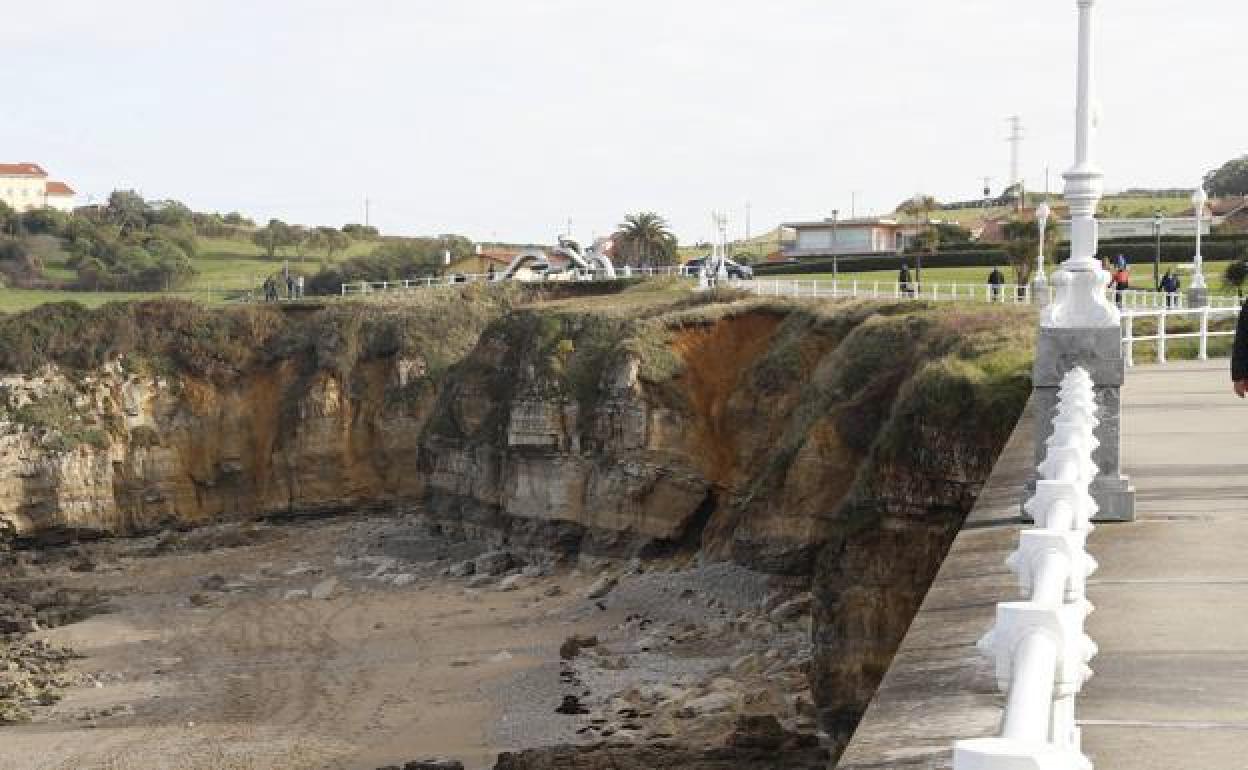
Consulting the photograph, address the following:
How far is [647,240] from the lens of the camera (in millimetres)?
90000

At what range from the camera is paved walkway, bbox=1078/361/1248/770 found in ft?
20.3

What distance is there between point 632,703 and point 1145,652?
77.2ft

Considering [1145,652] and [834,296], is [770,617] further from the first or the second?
[1145,652]

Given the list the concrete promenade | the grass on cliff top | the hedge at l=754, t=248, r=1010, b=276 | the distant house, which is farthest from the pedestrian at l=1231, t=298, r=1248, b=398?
the distant house

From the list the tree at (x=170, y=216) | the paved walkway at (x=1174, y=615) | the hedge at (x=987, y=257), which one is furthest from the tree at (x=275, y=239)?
the paved walkway at (x=1174, y=615)

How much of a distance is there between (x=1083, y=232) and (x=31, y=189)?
16425 cm

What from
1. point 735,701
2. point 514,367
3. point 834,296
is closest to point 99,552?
point 514,367

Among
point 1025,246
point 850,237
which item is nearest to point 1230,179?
point 850,237

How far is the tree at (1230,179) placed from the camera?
123 meters

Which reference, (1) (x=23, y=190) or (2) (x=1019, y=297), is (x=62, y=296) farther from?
(1) (x=23, y=190)

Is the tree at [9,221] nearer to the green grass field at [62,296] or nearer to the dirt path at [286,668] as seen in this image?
the green grass field at [62,296]

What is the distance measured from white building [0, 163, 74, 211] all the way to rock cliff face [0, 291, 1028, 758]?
4077 inches

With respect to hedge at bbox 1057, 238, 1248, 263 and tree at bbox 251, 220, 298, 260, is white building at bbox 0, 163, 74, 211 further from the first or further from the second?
hedge at bbox 1057, 238, 1248, 263

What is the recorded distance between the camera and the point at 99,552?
2157 inches
